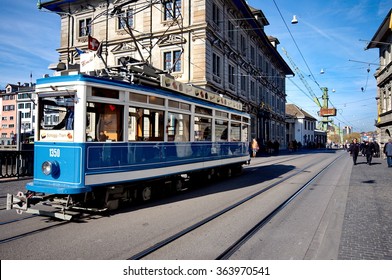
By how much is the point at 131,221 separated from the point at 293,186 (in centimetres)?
665

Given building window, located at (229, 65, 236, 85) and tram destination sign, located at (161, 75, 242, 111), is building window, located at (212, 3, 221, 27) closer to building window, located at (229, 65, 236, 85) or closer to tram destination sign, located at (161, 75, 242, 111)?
building window, located at (229, 65, 236, 85)

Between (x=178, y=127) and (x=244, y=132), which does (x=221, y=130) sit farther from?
(x=178, y=127)

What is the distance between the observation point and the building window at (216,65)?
25.3m

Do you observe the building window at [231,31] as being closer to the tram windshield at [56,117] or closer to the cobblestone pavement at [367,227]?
the cobblestone pavement at [367,227]

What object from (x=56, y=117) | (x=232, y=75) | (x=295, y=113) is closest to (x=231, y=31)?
(x=232, y=75)

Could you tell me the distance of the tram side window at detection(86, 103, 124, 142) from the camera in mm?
6031

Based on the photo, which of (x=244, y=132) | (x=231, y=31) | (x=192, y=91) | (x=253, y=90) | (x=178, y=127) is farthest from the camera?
(x=253, y=90)

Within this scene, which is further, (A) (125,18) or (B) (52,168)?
(A) (125,18)

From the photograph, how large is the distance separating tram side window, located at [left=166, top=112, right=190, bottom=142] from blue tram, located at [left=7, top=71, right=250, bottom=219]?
0.09ft

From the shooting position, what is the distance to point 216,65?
2580 centimetres

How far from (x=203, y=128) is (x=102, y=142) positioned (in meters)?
4.39

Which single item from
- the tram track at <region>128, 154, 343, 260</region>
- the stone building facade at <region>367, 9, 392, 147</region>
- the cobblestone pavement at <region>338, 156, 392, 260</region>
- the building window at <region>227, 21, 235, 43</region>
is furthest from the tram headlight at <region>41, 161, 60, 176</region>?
the stone building facade at <region>367, 9, 392, 147</region>

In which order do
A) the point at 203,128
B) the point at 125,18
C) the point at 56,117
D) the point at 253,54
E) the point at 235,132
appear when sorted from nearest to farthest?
the point at 56,117 → the point at 125,18 → the point at 203,128 → the point at 235,132 → the point at 253,54

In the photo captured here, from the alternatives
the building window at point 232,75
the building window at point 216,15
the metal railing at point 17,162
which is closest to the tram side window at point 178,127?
the metal railing at point 17,162
